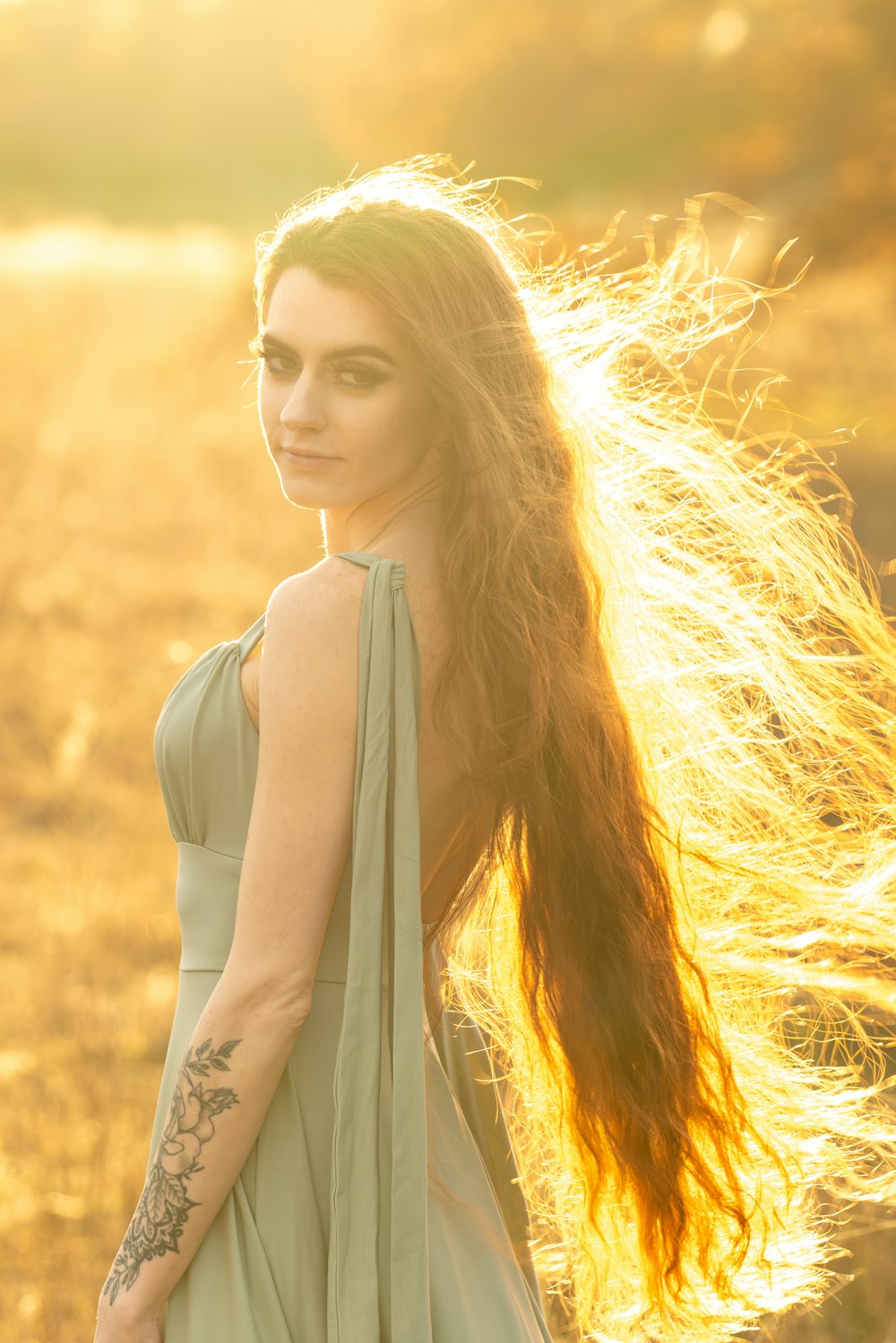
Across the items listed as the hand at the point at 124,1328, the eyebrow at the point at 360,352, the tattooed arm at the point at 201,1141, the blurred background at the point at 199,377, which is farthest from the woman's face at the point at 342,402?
the hand at the point at 124,1328

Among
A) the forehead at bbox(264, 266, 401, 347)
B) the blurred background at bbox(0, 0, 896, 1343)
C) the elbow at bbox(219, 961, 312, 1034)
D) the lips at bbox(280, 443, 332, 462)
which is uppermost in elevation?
the blurred background at bbox(0, 0, 896, 1343)

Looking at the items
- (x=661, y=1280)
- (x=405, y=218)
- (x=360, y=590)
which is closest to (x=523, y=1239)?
(x=661, y=1280)

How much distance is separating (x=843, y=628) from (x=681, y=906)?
2.06ft

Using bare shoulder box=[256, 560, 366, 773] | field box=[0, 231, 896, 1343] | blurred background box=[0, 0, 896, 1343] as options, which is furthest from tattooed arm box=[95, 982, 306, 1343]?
field box=[0, 231, 896, 1343]

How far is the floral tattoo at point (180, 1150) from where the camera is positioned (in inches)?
62.8

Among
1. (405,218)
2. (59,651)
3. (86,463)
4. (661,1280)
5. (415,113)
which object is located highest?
(415,113)

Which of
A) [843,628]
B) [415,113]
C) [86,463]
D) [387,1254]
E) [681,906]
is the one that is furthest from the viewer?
[415,113]

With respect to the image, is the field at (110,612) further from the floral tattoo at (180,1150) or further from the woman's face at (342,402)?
the floral tattoo at (180,1150)

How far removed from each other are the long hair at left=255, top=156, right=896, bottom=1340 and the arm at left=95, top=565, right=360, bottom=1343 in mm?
169

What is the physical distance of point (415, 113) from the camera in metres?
16.0

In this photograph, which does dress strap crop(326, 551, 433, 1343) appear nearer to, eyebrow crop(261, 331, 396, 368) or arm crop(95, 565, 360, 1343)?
arm crop(95, 565, 360, 1343)

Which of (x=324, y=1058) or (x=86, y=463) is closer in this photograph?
(x=324, y=1058)

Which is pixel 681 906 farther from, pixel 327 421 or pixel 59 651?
pixel 59 651

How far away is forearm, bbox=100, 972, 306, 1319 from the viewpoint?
1593mm
